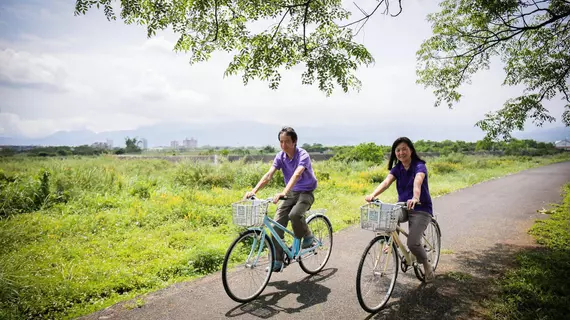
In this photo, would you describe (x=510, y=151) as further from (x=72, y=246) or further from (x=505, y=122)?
(x=72, y=246)

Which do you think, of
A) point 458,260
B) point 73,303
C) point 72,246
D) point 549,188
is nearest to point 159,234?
point 72,246

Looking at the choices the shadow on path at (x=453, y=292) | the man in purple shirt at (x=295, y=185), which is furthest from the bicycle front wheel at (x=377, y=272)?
the man in purple shirt at (x=295, y=185)

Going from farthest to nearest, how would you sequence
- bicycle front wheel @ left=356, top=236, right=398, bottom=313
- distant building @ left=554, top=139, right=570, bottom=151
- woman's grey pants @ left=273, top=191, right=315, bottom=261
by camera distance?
distant building @ left=554, top=139, right=570, bottom=151, woman's grey pants @ left=273, top=191, right=315, bottom=261, bicycle front wheel @ left=356, top=236, right=398, bottom=313

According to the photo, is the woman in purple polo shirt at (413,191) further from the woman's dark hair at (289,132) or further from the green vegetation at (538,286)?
the woman's dark hair at (289,132)

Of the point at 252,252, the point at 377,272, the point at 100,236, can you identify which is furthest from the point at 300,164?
Result: the point at 100,236

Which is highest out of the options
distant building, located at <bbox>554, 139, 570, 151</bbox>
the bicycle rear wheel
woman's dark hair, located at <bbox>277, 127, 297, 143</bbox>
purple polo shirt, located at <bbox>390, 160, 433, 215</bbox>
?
distant building, located at <bbox>554, 139, 570, 151</bbox>

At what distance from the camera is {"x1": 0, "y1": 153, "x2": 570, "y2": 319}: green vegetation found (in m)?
4.59

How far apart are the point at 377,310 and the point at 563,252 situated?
463cm

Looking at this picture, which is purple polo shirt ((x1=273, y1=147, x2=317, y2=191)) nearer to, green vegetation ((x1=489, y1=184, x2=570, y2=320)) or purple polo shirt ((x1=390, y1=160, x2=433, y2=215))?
purple polo shirt ((x1=390, y1=160, x2=433, y2=215))

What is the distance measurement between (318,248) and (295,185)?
48.1 inches

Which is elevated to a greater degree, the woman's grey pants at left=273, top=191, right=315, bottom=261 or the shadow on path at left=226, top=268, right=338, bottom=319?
the woman's grey pants at left=273, top=191, right=315, bottom=261

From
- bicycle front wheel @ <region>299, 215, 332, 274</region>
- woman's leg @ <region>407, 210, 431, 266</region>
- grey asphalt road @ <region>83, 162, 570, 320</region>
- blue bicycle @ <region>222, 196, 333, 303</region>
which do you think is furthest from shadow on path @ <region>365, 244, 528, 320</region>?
blue bicycle @ <region>222, 196, 333, 303</region>

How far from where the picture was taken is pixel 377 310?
413 centimetres

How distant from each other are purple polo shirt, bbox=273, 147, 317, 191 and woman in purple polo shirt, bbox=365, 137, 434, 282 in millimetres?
925
